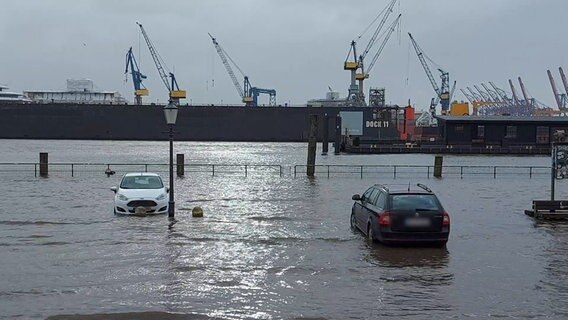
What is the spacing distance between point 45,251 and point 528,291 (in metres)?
9.72

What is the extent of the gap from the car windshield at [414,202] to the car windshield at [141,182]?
9.90 m

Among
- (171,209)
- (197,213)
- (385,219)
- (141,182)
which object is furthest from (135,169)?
(385,219)

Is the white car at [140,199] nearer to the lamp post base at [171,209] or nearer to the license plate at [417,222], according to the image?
the lamp post base at [171,209]

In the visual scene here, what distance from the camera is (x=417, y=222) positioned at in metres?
14.9

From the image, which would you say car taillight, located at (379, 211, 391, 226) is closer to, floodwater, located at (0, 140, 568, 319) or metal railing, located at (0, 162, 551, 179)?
floodwater, located at (0, 140, 568, 319)

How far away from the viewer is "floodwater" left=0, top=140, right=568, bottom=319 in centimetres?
1012

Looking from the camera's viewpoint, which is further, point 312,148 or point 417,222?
point 312,148

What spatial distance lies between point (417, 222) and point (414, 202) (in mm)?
446

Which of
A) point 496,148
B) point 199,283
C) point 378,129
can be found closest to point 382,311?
point 199,283

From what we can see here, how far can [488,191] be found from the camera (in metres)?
33.1

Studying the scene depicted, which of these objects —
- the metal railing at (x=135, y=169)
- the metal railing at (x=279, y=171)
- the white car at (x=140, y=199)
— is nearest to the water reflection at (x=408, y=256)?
the white car at (x=140, y=199)

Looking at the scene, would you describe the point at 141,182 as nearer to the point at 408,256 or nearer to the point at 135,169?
the point at 408,256

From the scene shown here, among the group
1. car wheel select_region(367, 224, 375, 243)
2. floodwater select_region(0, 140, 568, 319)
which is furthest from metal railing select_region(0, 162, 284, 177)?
car wheel select_region(367, 224, 375, 243)

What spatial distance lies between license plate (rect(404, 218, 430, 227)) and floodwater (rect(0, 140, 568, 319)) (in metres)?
0.58
